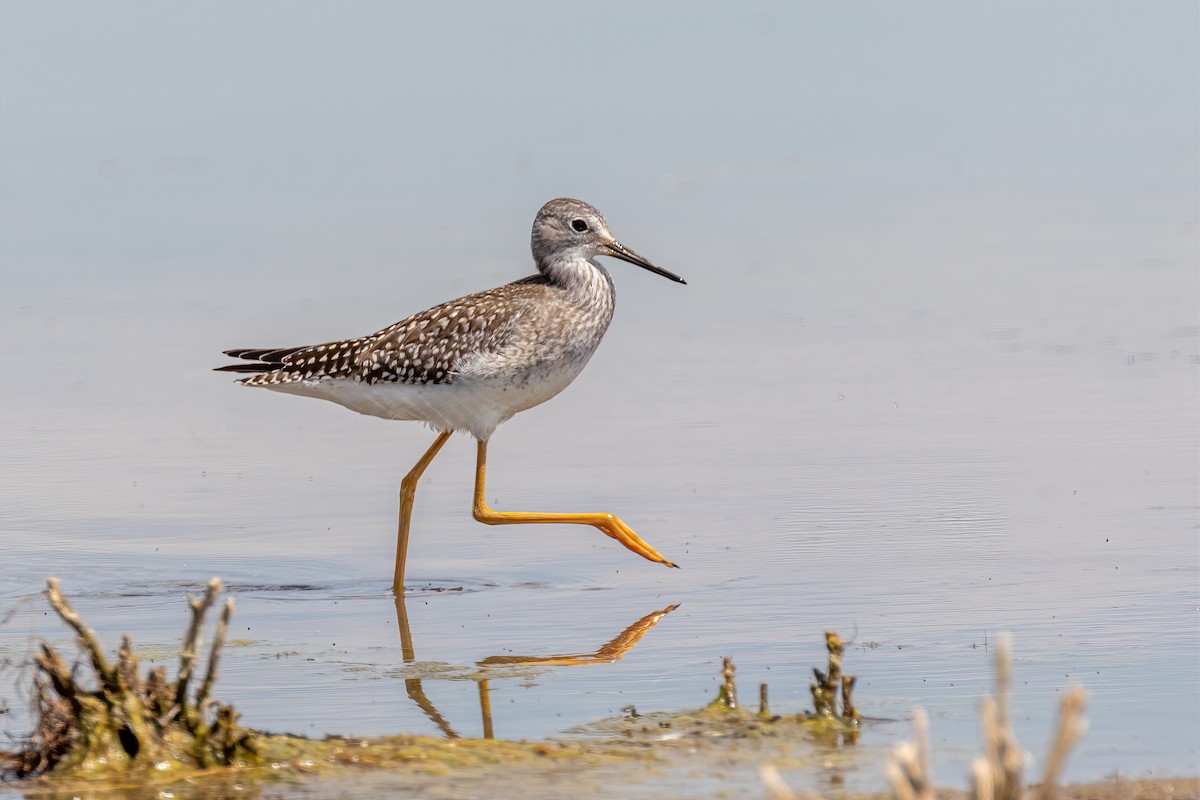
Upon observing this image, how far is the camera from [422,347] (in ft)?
→ 33.4

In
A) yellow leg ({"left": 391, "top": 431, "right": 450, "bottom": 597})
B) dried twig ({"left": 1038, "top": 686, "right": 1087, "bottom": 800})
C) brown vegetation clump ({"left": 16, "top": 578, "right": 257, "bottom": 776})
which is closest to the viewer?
dried twig ({"left": 1038, "top": 686, "right": 1087, "bottom": 800})

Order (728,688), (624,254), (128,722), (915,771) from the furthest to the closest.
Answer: (624,254), (728,688), (128,722), (915,771)

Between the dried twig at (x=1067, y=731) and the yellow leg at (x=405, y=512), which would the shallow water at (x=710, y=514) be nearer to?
the yellow leg at (x=405, y=512)

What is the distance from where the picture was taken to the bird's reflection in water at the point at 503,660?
7.24 meters

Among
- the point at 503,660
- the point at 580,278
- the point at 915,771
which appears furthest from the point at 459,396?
the point at 915,771

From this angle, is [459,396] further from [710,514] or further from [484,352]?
[710,514]

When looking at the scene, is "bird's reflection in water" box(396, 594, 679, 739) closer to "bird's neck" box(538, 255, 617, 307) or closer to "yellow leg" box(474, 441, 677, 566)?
"yellow leg" box(474, 441, 677, 566)

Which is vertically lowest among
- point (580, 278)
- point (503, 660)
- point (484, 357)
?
point (503, 660)

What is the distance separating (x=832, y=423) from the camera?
12547 millimetres

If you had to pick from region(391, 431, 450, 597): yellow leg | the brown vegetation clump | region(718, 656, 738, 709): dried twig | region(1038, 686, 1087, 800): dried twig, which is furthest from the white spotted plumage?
region(1038, 686, 1087, 800): dried twig

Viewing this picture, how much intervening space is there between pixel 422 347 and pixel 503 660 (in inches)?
101

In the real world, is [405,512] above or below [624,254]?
below

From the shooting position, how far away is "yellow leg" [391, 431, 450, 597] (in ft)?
31.5

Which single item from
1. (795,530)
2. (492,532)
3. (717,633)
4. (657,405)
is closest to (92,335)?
(657,405)
